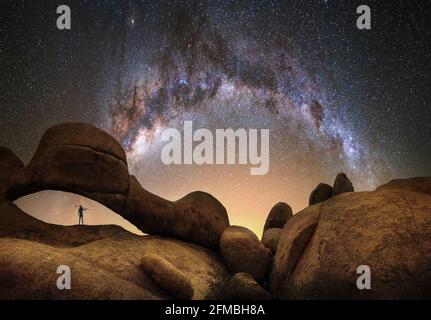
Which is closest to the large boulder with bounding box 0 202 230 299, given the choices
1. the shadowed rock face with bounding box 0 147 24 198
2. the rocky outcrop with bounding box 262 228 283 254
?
the shadowed rock face with bounding box 0 147 24 198

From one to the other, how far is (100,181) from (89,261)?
2982mm

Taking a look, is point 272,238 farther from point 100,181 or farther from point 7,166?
point 7,166

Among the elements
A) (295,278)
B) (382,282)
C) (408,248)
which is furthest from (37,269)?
(408,248)

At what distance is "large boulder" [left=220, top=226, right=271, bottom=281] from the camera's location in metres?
12.5

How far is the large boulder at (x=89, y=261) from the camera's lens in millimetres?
8305

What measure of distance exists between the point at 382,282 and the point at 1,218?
34.6ft

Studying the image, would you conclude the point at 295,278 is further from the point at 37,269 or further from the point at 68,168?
the point at 68,168

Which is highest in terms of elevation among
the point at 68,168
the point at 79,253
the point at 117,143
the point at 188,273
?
the point at 117,143

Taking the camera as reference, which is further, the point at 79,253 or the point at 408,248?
the point at 79,253

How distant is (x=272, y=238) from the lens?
14891 millimetres

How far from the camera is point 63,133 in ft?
41.4

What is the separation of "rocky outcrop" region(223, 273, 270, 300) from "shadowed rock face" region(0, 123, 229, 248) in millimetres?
3485

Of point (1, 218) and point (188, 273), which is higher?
point (1, 218)

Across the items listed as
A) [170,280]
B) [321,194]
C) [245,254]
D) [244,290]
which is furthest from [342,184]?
[170,280]
